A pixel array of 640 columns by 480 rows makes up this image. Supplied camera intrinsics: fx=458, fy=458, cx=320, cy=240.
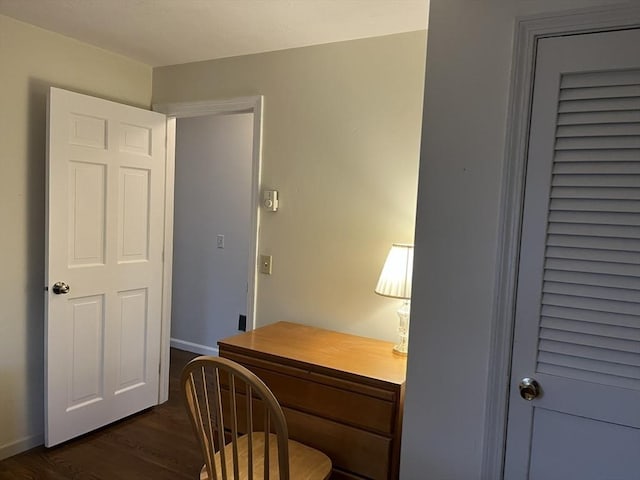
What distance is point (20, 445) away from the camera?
2.45 meters

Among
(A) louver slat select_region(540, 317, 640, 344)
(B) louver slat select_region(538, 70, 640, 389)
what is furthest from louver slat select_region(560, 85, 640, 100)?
(A) louver slat select_region(540, 317, 640, 344)

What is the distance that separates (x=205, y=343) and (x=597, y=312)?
3.31 meters

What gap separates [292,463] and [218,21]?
1923 millimetres

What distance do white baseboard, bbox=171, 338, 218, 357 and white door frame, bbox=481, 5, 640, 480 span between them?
2.91 meters

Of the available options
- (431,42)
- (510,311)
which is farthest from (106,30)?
(510,311)

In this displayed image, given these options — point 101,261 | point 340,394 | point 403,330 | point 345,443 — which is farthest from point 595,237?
point 101,261

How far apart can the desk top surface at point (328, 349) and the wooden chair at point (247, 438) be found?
0.22 metres

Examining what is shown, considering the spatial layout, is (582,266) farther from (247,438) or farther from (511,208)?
(247,438)

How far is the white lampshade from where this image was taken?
1.98 meters

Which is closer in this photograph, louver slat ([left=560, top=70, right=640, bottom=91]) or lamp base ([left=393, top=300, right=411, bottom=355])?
louver slat ([left=560, top=70, right=640, bottom=91])

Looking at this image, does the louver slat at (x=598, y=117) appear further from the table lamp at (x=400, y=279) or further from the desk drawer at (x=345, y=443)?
the desk drawer at (x=345, y=443)

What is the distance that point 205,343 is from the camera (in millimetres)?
4016

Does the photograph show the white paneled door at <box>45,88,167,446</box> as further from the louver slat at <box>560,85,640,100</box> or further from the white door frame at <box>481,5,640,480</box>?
the louver slat at <box>560,85,640,100</box>

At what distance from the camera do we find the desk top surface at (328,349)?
6.01ft
